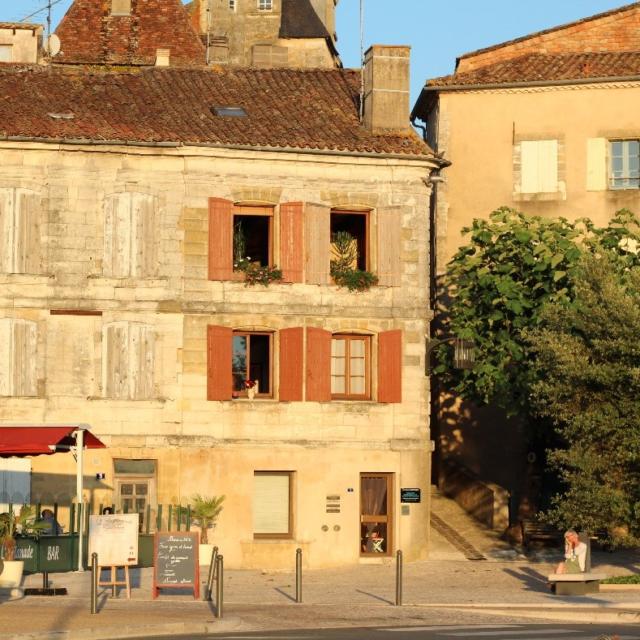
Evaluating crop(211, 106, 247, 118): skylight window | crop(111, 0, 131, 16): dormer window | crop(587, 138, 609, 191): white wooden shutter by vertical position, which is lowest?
crop(587, 138, 609, 191): white wooden shutter

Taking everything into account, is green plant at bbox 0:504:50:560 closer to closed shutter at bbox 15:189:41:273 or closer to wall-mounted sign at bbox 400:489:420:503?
closed shutter at bbox 15:189:41:273

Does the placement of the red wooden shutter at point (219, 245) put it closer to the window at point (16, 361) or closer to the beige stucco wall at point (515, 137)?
the window at point (16, 361)

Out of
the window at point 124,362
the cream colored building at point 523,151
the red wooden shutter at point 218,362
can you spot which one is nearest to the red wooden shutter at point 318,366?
the red wooden shutter at point 218,362

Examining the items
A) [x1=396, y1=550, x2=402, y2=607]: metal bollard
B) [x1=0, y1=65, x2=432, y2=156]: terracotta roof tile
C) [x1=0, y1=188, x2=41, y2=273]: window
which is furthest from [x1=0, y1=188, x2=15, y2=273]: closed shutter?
[x1=396, y1=550, x2=402, y2=607]: metal bollard

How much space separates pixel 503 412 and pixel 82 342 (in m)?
11.8

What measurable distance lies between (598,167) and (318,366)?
10912mm

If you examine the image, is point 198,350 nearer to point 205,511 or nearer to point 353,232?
point 205,511

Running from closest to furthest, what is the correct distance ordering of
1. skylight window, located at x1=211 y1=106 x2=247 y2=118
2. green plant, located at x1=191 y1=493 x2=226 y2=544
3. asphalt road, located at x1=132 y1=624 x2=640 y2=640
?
asphalt road, located at x1=132 y1=624 x2=640 y2=640, green plant, located at x1=191 y1=493 x2=226 y2=544, skylight window, located at x1=211 y1=106 x2=247 y2=118

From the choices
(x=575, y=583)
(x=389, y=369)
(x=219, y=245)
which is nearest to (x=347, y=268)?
(x=389, y=369)

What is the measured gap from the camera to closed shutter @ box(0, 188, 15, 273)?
36500 millimetres

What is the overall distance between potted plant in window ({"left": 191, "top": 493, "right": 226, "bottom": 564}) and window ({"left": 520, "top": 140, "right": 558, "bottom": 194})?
13055 mm

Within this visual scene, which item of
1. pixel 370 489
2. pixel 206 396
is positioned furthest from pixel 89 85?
pixel 370 489

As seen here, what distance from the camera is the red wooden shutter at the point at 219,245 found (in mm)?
37188

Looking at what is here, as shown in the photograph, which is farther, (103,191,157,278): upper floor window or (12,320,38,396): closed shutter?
(103,191,157,278): upper floor window
